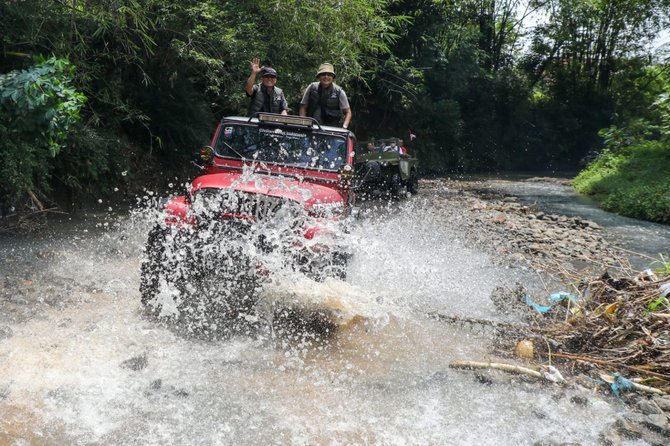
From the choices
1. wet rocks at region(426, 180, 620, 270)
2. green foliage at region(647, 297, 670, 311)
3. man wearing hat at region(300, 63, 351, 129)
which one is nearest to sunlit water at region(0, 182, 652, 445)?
green foliage at region(647, 297, 670, 311)

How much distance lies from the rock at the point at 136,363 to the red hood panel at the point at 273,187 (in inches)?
65.3

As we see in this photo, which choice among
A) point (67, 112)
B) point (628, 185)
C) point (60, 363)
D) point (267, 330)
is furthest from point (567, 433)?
point (628, 185)

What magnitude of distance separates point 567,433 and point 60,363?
371 centimetres

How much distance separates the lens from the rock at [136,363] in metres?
4.66

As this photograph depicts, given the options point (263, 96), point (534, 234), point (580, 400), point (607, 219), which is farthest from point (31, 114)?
point (607, 219)

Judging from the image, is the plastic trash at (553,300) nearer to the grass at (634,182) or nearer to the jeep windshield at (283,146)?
the jeep windshield at (283,146)

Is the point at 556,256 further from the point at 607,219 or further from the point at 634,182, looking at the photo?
the point at 634,182

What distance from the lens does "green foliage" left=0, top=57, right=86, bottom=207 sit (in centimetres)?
703

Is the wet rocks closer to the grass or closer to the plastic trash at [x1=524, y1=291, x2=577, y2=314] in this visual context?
the plastic trash at [x1=524, y1=291, x2=577, y2=314]

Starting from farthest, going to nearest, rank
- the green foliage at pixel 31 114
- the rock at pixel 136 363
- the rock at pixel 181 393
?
the green foliage at pixel 31 114, the rock at pixel 136 363, the rock at pixel 181 393

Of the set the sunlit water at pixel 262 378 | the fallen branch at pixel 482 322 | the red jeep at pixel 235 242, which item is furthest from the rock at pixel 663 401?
the red jeep at pixel 235 242

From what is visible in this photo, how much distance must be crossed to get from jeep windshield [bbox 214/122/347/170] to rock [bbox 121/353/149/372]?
262 cm

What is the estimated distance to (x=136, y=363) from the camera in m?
4.71

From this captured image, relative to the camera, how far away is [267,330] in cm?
555
